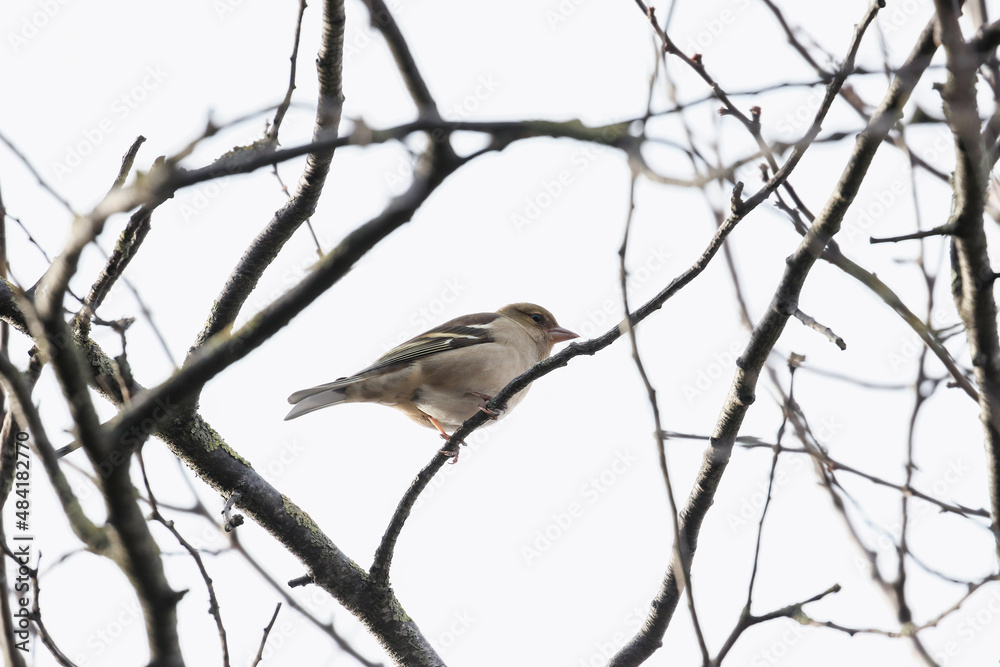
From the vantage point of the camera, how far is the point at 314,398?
6.19 meters

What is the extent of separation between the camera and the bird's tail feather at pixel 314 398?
607cm

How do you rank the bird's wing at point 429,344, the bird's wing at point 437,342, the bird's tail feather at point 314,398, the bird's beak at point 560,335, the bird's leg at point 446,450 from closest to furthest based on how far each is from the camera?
the bird's leg at point 446,450
the bird's tail feather at point 314,398
the bird's wing at point 429,344
the bird's wing at point 437,342
the bird's beak at point 560,335

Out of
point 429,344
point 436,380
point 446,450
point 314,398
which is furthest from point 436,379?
point 446,450

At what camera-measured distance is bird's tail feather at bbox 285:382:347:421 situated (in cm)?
607

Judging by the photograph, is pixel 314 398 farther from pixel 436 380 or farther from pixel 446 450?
pixel 446 450

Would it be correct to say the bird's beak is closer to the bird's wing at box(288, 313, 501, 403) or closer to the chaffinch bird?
the bird's wing at box(288, 313, 501, 403)

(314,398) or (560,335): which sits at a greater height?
(560,335)

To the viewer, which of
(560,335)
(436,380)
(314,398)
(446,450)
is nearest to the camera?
(446,450)

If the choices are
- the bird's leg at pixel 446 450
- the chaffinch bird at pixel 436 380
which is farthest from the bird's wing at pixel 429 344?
the bird's leg at pixel 446 450

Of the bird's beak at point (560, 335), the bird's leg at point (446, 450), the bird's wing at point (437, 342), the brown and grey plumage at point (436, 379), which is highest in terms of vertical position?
the bird's beak at point (560, 335)

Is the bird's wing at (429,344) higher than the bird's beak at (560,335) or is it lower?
lower

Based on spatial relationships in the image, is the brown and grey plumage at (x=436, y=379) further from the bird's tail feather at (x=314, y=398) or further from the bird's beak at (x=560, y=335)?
the bird's beak at (x=560, y=335)

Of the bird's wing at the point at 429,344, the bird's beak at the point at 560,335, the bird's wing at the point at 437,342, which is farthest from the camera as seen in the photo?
the bird's beak at the point at 560,335

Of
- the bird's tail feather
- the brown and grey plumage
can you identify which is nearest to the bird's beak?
the brown and grey plumage
